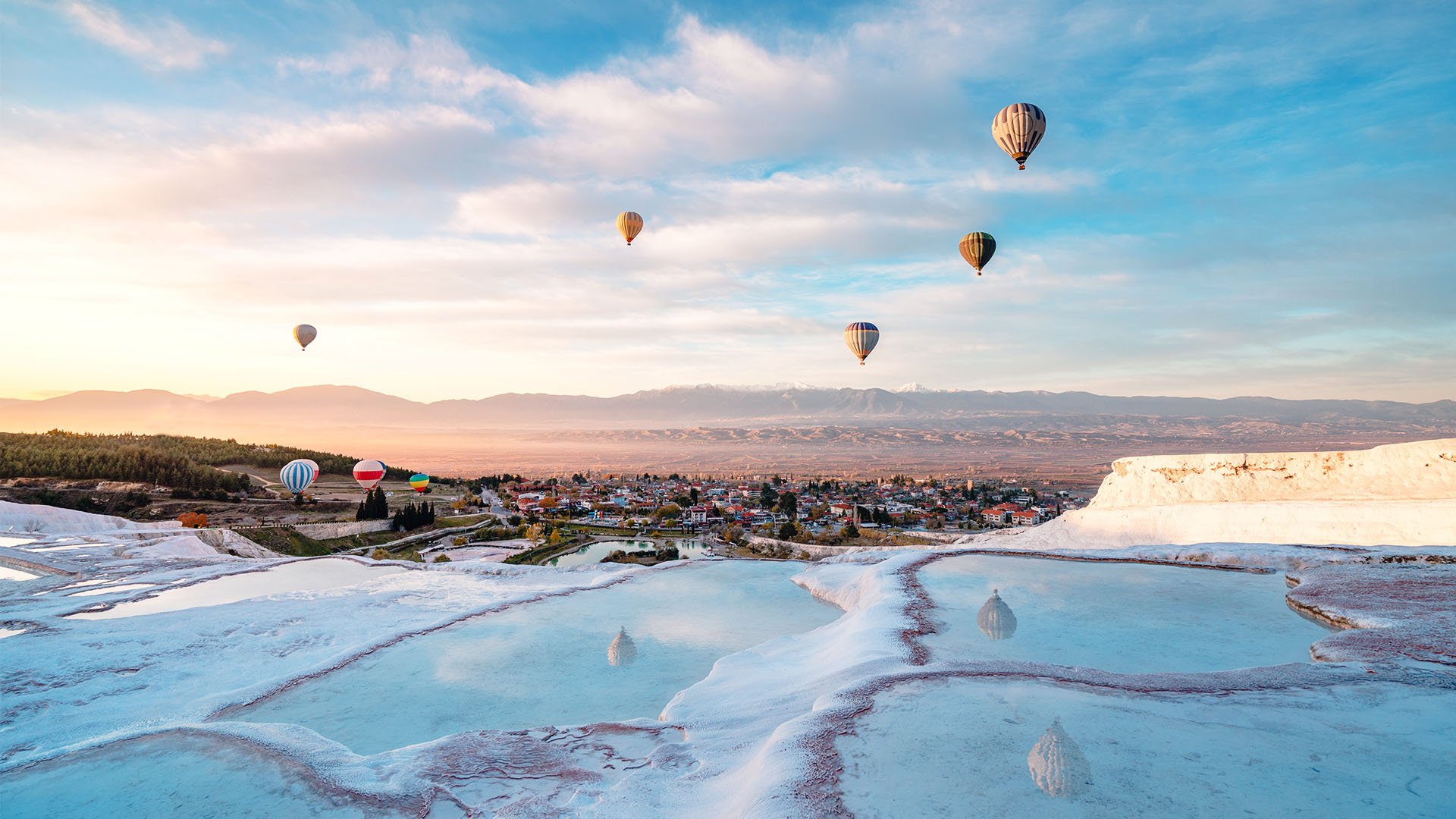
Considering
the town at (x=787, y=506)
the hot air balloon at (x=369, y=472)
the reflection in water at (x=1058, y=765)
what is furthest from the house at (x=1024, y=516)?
the reflection in water at (x=1058, y=765)

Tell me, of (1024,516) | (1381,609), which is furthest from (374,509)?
(1024,516)

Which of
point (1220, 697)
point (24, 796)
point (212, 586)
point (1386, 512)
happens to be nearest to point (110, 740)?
point (24, 796)

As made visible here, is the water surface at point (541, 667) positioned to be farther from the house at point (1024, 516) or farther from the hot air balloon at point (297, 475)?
the house at point (1024, 516)

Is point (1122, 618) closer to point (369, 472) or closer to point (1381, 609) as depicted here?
point (1381, 609)

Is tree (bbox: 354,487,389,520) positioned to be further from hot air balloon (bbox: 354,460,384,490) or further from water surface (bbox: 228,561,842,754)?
water surface (bbox: 228,561,842,754)

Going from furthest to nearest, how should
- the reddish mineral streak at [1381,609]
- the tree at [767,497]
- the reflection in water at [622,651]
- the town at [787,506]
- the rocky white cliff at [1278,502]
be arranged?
the tree at [767,497] → the town at [787,506] → the rocky white cliff at [1278,502] → the reflection in water at [622,651] → the reddish mineral streak at [1381,609]
